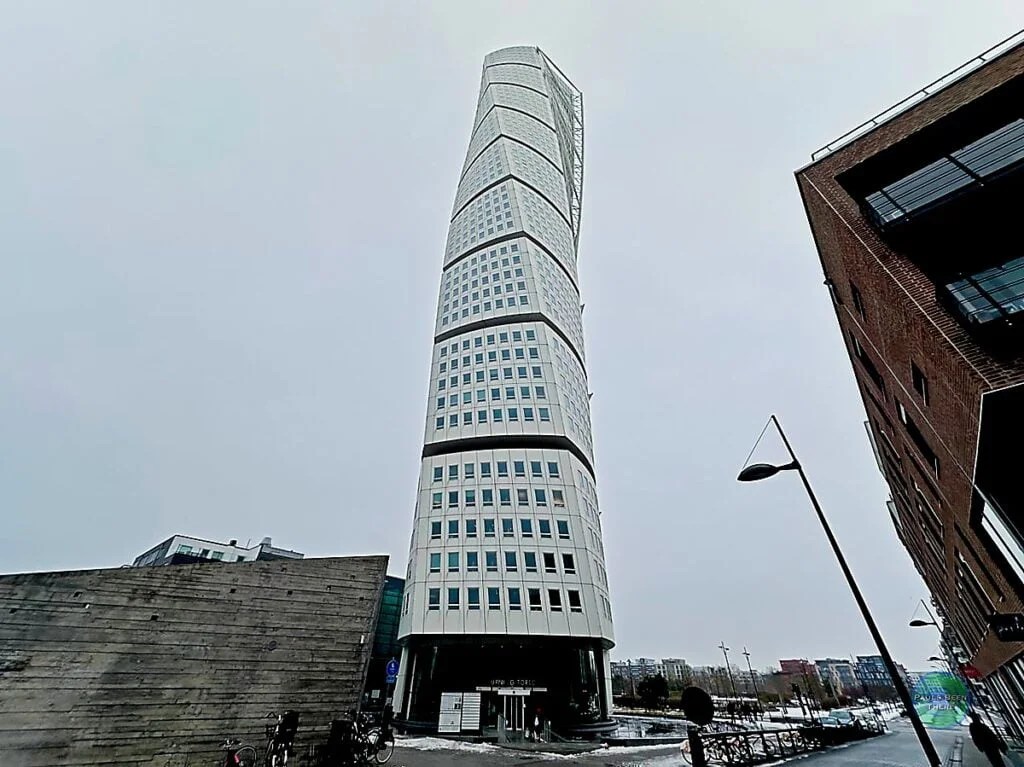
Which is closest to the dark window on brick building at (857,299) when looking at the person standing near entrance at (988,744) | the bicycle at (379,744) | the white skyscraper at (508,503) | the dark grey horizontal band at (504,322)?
the person standing near entrance at (988,744)

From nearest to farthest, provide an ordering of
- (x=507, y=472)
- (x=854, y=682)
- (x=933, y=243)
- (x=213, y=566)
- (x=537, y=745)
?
(x=933, y=243) → (x=213, y=566) → (x=537, y=745) → (x=507, y=472) → (x=854, y=682)

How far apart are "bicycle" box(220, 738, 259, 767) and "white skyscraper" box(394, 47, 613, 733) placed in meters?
25.9

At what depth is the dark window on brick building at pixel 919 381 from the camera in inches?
444

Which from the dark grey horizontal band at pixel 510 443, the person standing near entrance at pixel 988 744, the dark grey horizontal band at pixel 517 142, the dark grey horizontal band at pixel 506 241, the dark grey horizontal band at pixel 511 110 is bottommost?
the person standing near entrance at pixel 988 744

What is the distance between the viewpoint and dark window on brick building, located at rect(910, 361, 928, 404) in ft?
37.0

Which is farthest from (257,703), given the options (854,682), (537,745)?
(854,682)

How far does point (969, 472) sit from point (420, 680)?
37.6 metres

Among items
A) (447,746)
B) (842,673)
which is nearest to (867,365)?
(447,746)

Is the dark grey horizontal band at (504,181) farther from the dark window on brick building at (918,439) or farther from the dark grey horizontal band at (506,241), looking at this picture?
the dark window on brick building at (918,439)

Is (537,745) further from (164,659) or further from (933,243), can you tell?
(933,243)

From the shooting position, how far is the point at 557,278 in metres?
68.8

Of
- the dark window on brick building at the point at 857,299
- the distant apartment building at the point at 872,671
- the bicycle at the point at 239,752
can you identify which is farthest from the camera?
the distant apartment building at the point at 872,671
